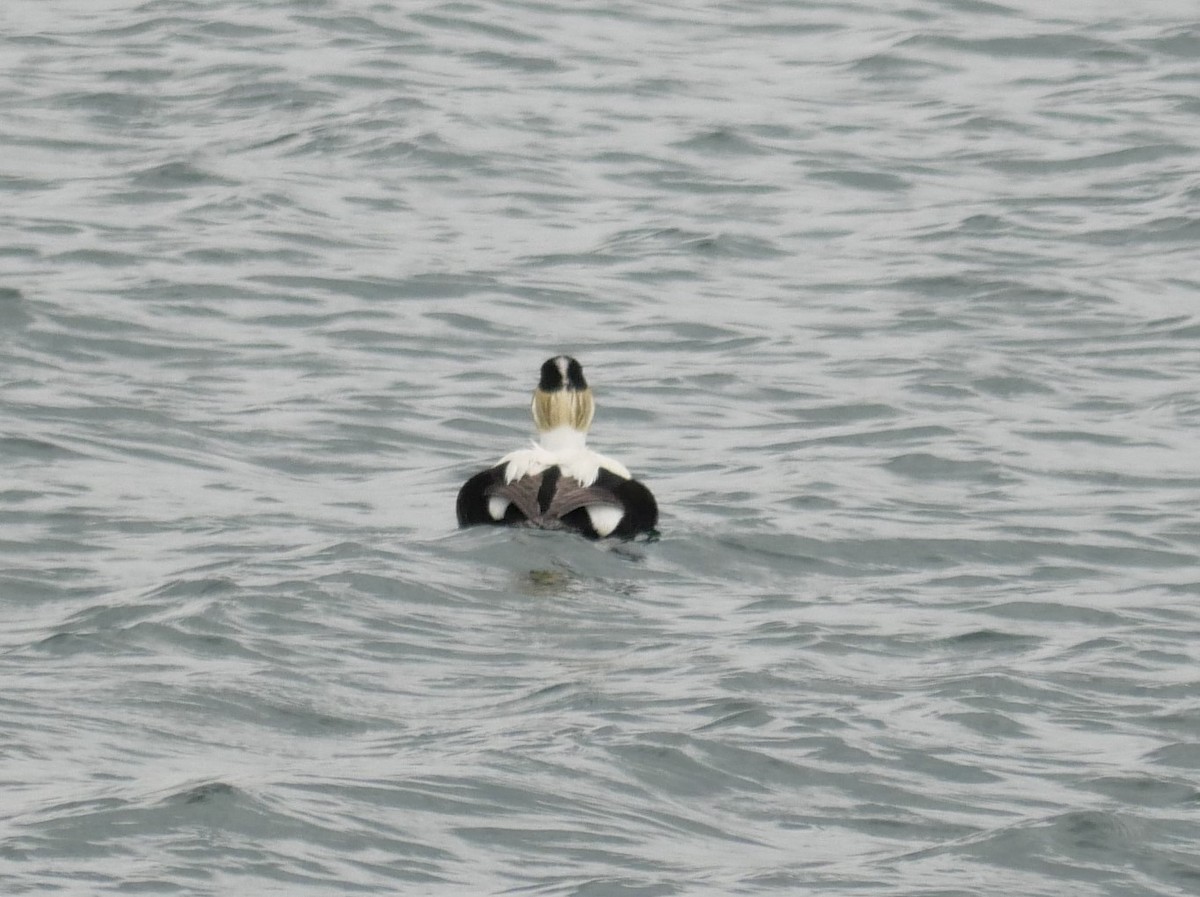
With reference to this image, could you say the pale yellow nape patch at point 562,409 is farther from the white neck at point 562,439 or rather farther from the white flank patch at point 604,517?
the white flank patch at point 604,517

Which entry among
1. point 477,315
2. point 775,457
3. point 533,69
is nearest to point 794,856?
point 775,457

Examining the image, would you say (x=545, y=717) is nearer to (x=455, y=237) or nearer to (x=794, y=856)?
(x=794, y=856)

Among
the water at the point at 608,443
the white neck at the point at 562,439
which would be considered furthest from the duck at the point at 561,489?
the water at the point at 608,443

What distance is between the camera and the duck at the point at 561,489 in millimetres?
11352

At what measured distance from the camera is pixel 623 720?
872 cm

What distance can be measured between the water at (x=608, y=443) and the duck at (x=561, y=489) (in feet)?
0.45

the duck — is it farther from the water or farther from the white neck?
the water

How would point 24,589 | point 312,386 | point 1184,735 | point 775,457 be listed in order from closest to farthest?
point 1184,735, point 24,589, point 775,457, point 312,386

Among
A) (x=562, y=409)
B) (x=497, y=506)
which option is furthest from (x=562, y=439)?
(x=497, y=506)

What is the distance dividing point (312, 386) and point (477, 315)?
Result: 6.14 feet

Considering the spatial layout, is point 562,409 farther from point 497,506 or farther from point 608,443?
point 608,443

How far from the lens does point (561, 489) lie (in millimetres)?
11391

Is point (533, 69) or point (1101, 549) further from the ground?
point (533, 69)

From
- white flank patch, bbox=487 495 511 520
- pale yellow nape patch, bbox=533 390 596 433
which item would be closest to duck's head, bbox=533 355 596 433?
pale yellow nape patch, bbox=533 390 596 433
